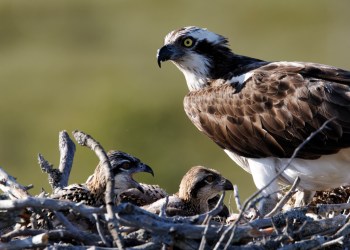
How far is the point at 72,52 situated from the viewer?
1371 inches

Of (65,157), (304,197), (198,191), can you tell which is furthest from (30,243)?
(304,197)

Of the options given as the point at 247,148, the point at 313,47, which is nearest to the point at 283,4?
the point at 313,47

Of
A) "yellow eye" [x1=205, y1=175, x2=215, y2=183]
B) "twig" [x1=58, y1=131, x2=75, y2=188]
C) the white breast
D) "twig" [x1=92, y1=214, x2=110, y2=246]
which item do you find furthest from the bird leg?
"twig" [x1=92, y1=214, x2=110, y2=246]

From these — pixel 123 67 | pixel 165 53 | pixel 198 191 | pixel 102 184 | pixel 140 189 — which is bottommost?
pixel 123 67

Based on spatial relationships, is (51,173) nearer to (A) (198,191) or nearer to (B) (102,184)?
(B) (102,184)

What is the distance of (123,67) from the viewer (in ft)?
109

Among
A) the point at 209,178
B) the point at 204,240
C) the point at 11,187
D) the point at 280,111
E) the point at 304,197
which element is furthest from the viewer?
the point at 209,178

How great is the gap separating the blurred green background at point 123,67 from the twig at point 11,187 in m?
11.0

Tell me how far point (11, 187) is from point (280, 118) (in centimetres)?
264

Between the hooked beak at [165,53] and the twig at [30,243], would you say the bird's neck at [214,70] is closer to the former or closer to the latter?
the hooked beak at [165,53]

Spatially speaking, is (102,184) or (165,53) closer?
(102,184)

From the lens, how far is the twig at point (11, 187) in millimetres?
10180

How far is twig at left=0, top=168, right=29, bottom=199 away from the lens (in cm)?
1018

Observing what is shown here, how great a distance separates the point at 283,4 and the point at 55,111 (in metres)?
12.4
